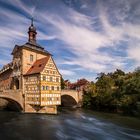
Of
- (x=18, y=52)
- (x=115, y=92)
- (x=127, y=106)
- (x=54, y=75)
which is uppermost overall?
(x=18, y=52)

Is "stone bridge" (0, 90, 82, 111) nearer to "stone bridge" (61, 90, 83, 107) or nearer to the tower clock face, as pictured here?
"stone bridge" (61, 90, 83, 107)

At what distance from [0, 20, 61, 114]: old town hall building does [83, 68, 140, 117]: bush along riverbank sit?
9.27m

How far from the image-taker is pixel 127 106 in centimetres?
2819

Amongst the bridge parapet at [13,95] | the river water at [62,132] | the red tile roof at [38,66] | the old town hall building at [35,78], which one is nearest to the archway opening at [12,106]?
the bridge parapet at [13,95]

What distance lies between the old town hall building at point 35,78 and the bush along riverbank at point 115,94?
9267 mm

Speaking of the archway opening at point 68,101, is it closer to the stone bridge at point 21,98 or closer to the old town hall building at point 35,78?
the stone bridge at point 21,98

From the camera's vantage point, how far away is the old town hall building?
27.4 metres

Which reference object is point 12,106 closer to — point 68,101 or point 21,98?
point 21,98

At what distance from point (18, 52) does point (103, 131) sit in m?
20.0

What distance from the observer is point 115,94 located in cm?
3266

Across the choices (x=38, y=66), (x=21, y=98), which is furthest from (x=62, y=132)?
(x=38, y=66)

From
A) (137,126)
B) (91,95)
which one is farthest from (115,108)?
(137,126)

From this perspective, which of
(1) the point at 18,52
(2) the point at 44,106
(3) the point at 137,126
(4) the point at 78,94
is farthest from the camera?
(4) the point at 78,94

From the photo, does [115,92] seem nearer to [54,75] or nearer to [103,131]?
[54,75]
